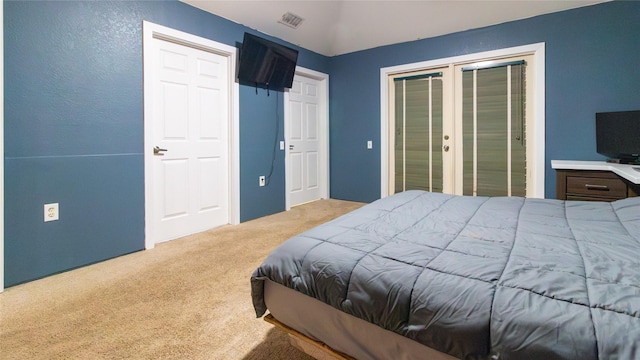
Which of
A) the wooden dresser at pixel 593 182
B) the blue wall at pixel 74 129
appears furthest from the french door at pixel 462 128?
the blue wall at pixel 74 129

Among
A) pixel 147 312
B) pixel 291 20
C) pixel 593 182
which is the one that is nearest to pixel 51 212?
pixel 147 312

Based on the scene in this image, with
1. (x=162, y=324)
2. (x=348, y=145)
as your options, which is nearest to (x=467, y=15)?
(x=348, y=145)

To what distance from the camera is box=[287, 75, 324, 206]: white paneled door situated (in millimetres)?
4500

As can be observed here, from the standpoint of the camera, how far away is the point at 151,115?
2.82 m

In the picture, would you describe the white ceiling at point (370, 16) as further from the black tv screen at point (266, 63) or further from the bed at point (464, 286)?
the bed at point (464, 286)

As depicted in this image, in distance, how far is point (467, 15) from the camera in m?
3.67

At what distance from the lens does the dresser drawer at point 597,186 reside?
107 inches

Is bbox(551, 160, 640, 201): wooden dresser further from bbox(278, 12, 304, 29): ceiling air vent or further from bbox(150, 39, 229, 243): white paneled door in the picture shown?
bbox(150, 39, 229, 243): white paneled door

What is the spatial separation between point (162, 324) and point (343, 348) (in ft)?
3.46

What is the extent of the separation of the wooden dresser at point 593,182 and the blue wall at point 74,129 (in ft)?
12.5

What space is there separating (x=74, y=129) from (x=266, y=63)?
2.09 metres

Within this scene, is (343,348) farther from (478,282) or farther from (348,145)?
(348,145)

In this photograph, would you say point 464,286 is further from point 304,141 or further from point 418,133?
point 304,141

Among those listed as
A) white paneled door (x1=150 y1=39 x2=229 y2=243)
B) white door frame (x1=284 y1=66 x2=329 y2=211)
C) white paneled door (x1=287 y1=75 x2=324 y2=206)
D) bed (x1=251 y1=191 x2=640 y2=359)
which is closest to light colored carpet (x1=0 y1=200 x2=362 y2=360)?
bed (x1=251 y1=191 x2=640 y2=359)
